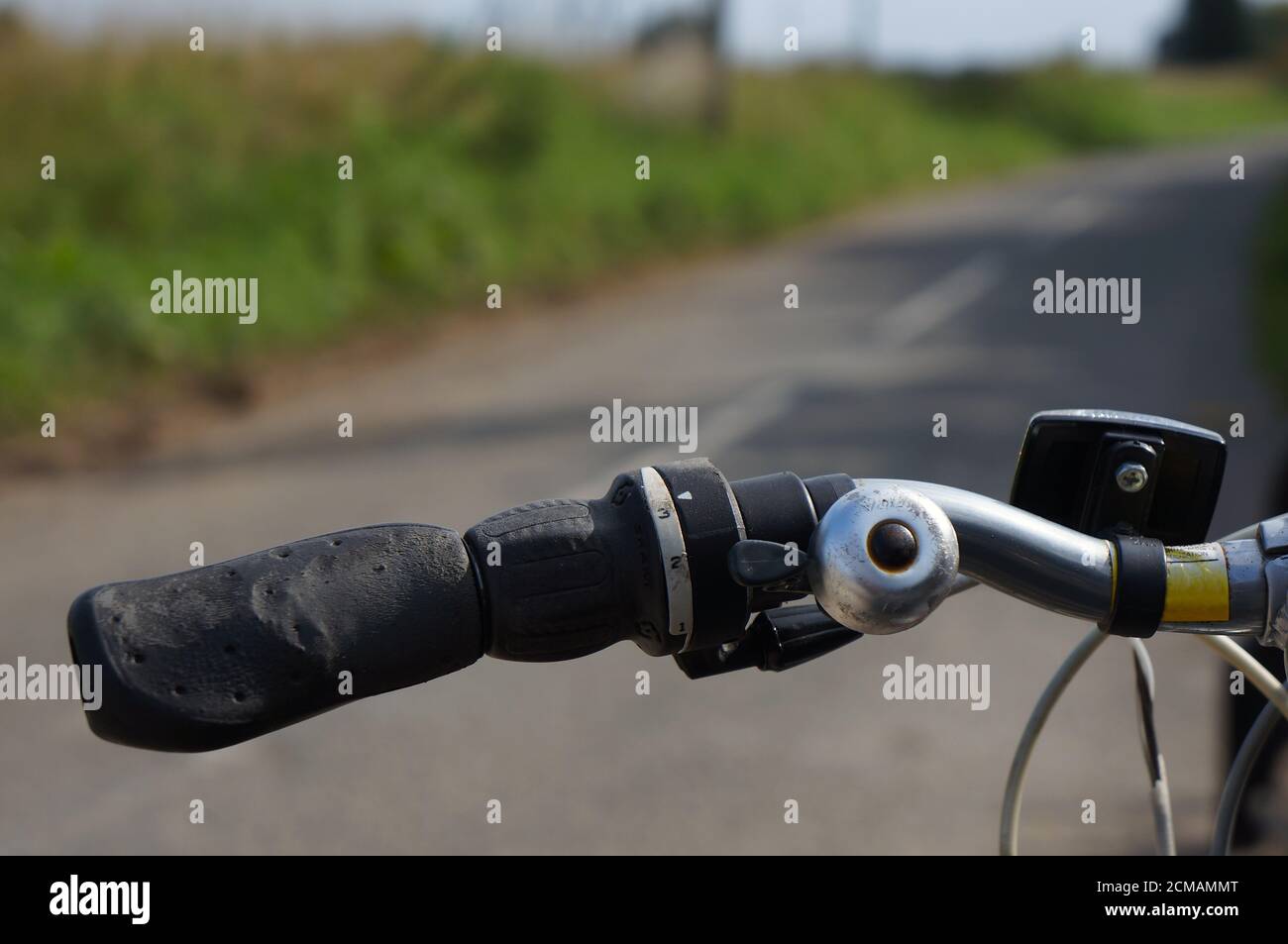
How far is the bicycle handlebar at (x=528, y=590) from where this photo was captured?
952mm

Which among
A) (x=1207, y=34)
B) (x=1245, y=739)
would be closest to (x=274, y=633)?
(x=1245, y=739)

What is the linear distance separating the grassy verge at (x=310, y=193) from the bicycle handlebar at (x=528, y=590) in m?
8.86

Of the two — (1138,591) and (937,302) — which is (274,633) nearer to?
(1138,591)

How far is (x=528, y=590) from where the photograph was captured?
1051 millimetres

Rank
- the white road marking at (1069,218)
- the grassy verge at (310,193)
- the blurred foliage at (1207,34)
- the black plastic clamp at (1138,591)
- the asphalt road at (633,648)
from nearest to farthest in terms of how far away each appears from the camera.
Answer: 1. the black plastic clamp at (1138,591)
2. the asphalt road at (633,648)
3. the blurred foliage at (1207,34)
4. the grassy verge at (310,193)
5. the white road marking at (1069,218)

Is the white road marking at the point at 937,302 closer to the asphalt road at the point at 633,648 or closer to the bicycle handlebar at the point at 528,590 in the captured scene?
the asphalt road at the point at 633,648

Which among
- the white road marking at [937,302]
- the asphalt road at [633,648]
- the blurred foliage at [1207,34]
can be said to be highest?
the blurred foliage at [1207,34]

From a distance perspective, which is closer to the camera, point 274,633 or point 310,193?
point 274,633

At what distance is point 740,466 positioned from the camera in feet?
26.5

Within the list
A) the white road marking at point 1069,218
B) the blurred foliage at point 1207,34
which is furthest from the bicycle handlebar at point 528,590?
the white road marking at point 1069,218

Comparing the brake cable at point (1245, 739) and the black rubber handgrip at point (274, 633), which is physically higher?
the black rubber handgrip at point (274, 633)

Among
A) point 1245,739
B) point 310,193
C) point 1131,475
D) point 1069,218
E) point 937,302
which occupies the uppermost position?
point 1069,218

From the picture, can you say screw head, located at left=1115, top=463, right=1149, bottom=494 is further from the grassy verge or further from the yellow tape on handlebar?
the grassy verge

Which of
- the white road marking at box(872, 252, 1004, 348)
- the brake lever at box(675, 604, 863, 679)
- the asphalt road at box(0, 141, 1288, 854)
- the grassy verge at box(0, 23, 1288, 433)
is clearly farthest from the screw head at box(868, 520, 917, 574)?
the white road marking at box(872, 252, 1004, 348)
